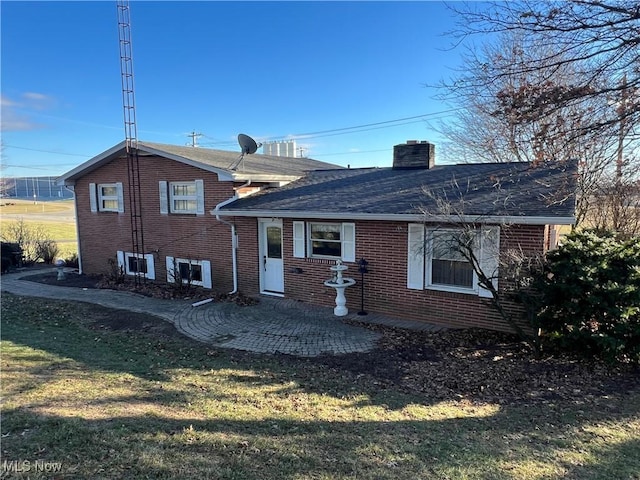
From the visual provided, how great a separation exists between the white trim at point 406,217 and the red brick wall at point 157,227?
1078mm

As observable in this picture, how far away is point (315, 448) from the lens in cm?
379

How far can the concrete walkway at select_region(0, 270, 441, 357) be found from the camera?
295 inches

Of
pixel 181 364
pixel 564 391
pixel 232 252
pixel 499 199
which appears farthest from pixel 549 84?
pixel 232 252

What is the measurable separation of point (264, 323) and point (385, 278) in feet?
9.39

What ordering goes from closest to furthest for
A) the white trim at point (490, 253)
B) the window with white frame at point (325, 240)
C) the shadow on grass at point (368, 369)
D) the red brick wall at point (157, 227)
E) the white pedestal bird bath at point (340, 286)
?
the shadow on grass at point (368, 369)
the white trim at point (490, 253)
the white pedestal bird bath at point (340, 286)
the window with white frame at point (325, 240)
the red brick wall at point (157, 227)

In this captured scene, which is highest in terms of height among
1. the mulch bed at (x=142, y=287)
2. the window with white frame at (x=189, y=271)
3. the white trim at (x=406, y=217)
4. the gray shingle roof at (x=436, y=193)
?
the gray shingle roof at (x=436, y=193)

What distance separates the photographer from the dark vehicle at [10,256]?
638 inches

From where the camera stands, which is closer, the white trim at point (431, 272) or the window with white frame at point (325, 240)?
the white trim at point (431, 272)

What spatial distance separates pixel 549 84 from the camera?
5.49 metres

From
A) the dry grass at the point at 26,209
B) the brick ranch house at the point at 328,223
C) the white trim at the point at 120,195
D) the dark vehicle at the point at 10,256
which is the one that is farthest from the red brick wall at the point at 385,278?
the dry grass at the point at 26,209

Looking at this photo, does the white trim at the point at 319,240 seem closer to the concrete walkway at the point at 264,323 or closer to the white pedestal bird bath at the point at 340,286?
the white pedestal bird bath at the point at 340,286

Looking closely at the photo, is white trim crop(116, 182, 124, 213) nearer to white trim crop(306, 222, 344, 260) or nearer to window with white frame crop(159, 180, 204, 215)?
window with white frame crop(159, 180, 204, 215)

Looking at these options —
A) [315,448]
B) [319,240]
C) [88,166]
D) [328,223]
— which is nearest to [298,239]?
[319,240]

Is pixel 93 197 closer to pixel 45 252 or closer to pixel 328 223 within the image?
pixel 45 252
